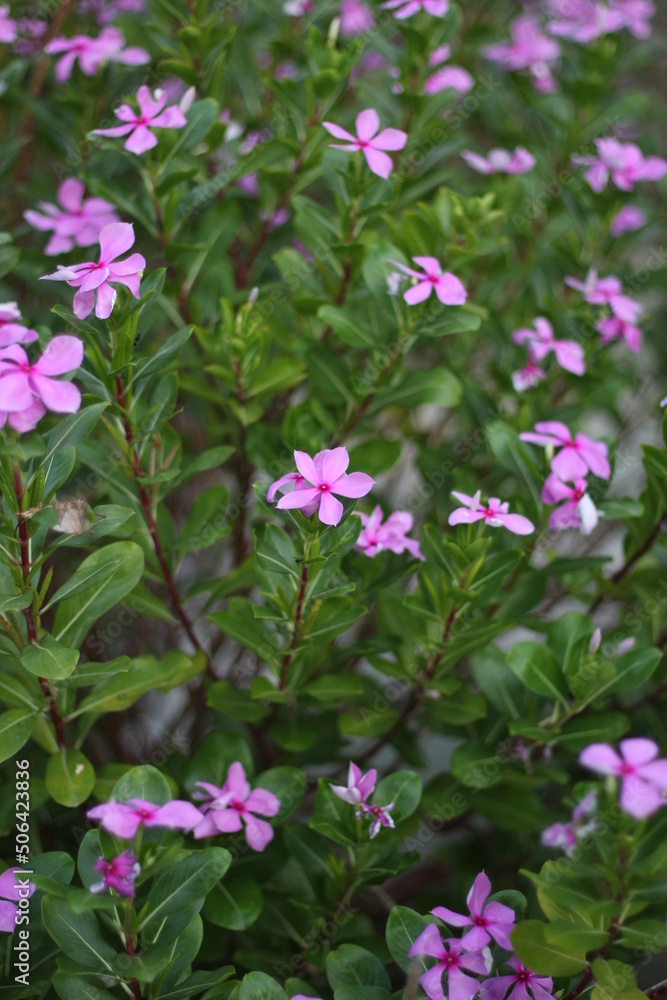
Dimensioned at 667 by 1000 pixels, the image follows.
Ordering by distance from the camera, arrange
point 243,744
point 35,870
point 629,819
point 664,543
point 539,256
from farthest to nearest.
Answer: point 539,256, point 664,543, point 243,744, point 35,870, point 629,819

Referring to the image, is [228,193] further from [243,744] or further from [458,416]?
[243,744]

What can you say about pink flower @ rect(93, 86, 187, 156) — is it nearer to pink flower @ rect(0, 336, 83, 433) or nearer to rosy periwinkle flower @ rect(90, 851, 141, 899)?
pink flower @ rect(0, 336, 83, 433)

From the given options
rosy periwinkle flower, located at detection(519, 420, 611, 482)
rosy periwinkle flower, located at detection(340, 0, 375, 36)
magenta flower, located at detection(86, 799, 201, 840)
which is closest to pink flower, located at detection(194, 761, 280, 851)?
magenta flower, located at detection(86, 799, 201, 840)

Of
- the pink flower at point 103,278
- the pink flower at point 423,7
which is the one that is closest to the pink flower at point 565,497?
the pink flower at point 103,278

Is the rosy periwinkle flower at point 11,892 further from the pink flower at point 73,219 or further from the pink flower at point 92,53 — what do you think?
the pink flower at point 92,53

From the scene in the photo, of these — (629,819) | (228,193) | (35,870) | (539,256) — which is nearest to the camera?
(629,819)

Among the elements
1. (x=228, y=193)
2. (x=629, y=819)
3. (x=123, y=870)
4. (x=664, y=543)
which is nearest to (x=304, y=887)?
(x=123, y=870)
